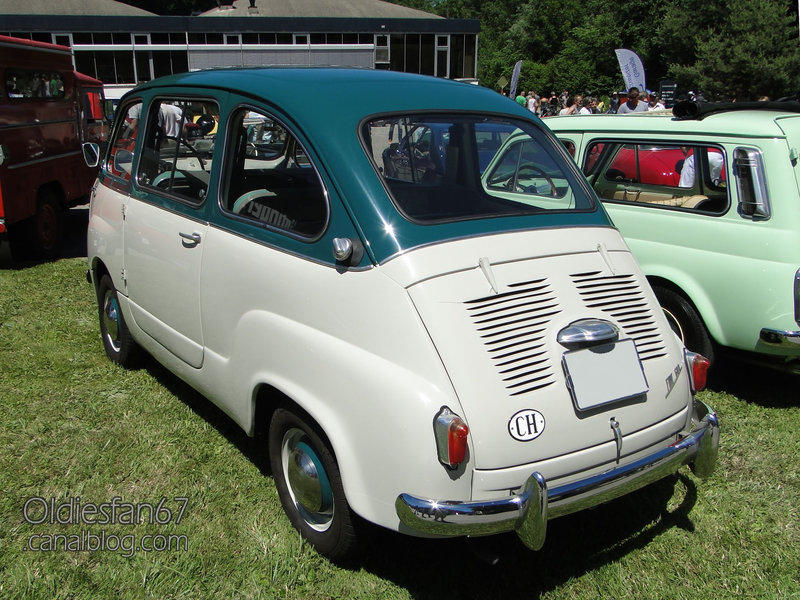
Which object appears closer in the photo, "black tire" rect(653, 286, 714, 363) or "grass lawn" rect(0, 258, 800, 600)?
"grass lawn" rect(0, 258, 800, 600)

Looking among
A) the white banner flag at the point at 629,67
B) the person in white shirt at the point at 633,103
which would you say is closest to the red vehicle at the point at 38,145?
the person in white shirt at the point at 633,103

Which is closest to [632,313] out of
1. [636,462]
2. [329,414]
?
[636,462]

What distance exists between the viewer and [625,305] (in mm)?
2830

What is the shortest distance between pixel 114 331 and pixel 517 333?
342 centimetres

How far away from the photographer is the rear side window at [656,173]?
4.92m

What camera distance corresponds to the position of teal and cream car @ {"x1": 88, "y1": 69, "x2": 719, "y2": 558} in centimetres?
234

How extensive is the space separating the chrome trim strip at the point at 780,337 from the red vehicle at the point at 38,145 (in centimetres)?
720

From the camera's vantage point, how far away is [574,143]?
5.65m

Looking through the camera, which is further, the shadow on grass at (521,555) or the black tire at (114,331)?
the black tire at (114,331)

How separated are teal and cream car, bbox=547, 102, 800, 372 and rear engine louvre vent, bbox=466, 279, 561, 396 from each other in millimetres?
2281

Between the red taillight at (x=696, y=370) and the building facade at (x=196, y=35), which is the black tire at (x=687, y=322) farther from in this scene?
the building facade at (x=196, y=35)

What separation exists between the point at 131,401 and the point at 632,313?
3.21m

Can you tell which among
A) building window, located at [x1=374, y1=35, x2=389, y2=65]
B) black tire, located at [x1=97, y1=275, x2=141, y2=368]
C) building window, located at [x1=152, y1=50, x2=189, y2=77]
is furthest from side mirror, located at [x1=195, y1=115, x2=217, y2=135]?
building window, located at [x1=152, y1=50, x2=189, y2=77]
